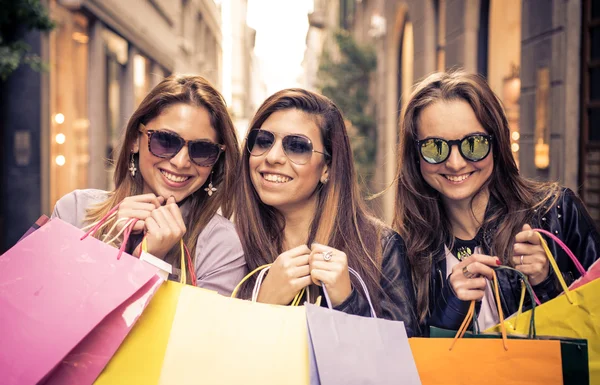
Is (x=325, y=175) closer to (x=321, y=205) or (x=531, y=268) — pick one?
(x=321, y=205)

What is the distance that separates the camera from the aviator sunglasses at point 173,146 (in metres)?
2.33

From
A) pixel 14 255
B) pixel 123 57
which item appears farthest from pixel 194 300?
pixel 123 57

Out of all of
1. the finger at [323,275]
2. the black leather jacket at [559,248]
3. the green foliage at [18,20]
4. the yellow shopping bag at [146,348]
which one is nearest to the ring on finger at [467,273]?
the black leather jacket at [559,248]

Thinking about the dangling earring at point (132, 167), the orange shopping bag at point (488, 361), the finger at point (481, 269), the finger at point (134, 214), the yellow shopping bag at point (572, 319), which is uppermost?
the dangling earring at point (132, 167)

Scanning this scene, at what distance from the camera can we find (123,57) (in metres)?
13.6

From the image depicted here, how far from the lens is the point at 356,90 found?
16562mm

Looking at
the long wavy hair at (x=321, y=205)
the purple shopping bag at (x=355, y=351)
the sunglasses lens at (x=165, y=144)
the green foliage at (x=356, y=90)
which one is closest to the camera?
the purple shopping bag at (x=355, y=351)

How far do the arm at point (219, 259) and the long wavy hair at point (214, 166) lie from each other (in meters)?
0.05

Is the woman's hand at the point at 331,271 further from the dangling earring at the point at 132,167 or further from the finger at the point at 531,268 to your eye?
the dangling earring at the point at 132,167

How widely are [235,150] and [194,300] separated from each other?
983mm

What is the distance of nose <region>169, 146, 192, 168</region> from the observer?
2.31m

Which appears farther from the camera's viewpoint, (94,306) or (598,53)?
(598,53)

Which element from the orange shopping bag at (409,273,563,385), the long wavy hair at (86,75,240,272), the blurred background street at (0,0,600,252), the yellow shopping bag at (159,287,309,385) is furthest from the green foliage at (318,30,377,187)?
the yellow shopping bag at (159,287,309,385)

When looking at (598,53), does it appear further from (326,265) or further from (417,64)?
(417,64)
